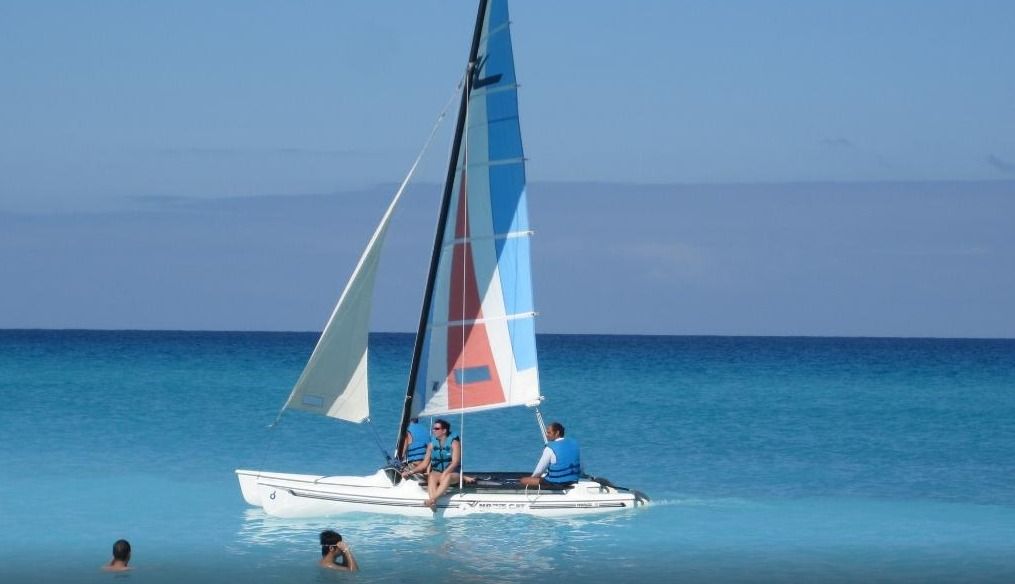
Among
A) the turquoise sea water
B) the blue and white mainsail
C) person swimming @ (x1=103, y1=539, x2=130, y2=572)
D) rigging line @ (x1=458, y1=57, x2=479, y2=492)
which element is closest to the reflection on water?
the turquoise sea water

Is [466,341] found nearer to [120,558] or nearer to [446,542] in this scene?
[446,542]

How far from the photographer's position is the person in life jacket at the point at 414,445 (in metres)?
22.8

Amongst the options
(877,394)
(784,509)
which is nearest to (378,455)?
(784,509)

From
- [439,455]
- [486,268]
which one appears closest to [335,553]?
[439,455]

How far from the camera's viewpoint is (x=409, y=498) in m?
22.3

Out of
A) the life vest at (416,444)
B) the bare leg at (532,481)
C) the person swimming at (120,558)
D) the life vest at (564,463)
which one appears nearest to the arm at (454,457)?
the life vest at (416,444)

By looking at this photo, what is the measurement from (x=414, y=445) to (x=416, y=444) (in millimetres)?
35

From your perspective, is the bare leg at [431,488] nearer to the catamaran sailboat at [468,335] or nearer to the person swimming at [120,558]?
the catamaran sailboat at [468,335]

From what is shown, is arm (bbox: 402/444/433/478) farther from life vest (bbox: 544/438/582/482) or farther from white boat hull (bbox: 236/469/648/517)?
life vest (bbox: 544/438/582/482)

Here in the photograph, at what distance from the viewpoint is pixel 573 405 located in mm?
55188

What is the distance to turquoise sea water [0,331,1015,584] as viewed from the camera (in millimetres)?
19797

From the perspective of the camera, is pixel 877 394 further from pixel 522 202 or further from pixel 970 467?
pixel 522 202

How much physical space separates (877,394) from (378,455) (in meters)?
34.4

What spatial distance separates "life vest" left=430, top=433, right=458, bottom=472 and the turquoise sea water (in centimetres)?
109
